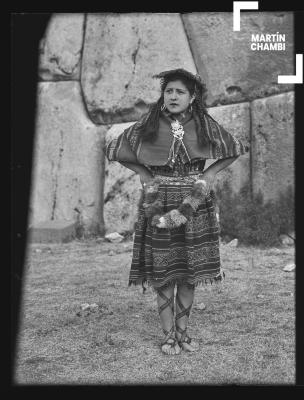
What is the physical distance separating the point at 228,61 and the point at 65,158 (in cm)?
205

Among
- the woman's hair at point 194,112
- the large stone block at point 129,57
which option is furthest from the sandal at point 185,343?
the large stone block at point 129,57

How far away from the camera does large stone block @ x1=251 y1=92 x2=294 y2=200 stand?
6.44m

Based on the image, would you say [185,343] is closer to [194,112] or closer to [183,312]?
[183,312]

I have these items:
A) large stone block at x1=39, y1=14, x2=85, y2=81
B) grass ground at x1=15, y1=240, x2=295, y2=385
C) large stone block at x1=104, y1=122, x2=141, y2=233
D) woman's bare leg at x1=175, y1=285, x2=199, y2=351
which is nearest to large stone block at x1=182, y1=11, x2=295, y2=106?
large stone block at x1=104, y1=122, x2=141, y2=233

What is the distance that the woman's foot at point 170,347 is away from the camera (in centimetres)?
370

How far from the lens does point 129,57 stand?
21.3 ft

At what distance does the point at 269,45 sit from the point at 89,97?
122 inches

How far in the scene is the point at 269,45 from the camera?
410 cm

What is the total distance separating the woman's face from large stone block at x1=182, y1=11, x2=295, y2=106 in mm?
2877

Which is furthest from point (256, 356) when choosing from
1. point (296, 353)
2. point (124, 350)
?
point (124, 350)

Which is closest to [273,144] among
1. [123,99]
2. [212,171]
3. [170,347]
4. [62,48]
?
[123,99]

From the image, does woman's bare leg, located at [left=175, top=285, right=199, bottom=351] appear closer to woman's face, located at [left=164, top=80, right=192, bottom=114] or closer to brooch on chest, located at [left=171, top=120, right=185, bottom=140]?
brooch on chest, located at [left=171, top=120, right=185, bottom=140]

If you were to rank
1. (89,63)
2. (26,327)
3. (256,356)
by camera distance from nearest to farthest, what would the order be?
1. (256,356)
2. (26,327)
3. (89,63)

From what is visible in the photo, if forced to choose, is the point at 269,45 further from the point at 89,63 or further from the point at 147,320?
the point at 89,63
